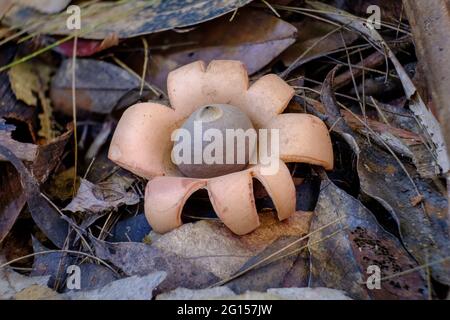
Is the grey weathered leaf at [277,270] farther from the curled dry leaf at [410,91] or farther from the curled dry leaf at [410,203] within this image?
the curled dry leaf at [410,91]

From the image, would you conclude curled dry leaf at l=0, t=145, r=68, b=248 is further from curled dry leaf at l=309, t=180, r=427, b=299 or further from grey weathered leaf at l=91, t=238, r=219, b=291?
curled dry leaf at l=309, t=180, r=427, b=299

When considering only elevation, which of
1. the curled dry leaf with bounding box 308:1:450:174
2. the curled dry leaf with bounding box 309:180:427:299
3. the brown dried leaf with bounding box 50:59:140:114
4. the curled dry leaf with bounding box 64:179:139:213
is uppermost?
the curled dry leaf with bounding box 308:1:450:174

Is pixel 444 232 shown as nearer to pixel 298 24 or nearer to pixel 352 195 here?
pixel 352 195

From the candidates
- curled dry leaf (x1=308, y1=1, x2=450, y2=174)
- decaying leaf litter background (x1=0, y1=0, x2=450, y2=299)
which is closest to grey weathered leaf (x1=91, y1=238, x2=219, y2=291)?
decaying leaf litter background (x1=0, y1=0, x2=450, y2=299)

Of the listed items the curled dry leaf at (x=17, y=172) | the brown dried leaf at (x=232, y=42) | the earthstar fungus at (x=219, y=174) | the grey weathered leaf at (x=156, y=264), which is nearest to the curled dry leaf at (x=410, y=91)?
the brown dried leaf at (x=232, y=42)

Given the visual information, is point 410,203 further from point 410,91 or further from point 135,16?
point 135,16
